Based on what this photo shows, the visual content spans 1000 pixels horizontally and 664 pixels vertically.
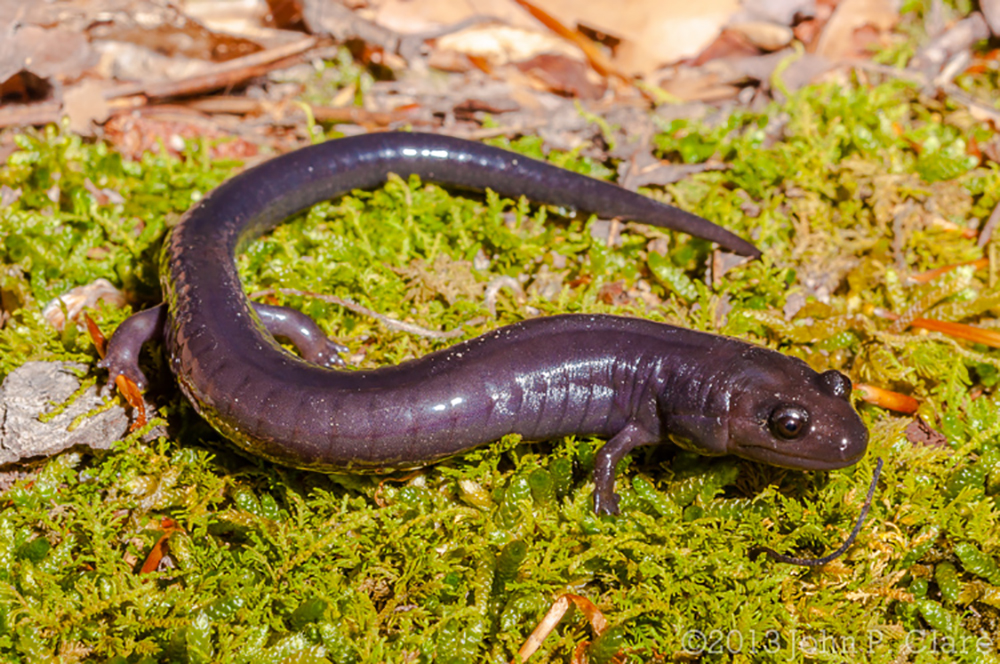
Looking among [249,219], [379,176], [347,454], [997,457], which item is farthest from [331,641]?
[997,457]

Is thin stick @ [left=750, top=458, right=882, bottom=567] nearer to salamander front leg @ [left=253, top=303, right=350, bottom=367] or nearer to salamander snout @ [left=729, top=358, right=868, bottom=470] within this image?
salamander snout @ [left=729, top=358, right=868, bottom=470]

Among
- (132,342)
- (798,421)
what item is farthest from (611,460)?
(132,342)

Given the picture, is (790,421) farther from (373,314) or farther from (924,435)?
(373,314)

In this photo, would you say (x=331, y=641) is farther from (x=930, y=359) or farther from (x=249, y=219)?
(x=930, y=359)

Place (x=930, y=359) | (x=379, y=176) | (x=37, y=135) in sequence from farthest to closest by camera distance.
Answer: (x=37, y=135) < (x=379, y=176) < (x=930, y=359)

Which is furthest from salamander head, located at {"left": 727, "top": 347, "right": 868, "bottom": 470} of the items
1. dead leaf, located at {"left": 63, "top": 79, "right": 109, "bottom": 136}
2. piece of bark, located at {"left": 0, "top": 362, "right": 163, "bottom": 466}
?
dead leaf, located at {"left": 63, "top": 79, "right": 109, "bottom": 136}

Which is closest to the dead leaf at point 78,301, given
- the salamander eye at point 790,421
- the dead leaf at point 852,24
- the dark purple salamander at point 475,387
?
the dark purple salamander at point 475,387

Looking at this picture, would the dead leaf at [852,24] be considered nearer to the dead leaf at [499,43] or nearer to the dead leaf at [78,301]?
the dead leaf at [499,43]
